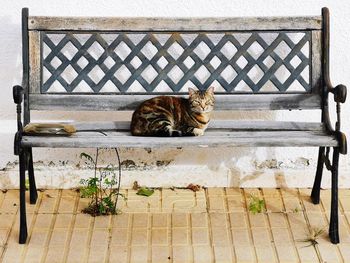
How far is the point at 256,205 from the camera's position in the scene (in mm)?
5844

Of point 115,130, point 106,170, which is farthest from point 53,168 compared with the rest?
point 115,130

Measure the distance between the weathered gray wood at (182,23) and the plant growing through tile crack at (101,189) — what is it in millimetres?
865

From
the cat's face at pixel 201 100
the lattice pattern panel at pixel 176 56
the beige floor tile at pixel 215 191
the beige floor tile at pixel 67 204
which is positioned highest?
the lattice pattern panel at pixel 176 56

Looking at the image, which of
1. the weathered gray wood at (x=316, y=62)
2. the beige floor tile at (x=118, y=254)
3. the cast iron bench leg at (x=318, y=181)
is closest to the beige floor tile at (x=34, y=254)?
the beige floor tile at (x=118, y=254)

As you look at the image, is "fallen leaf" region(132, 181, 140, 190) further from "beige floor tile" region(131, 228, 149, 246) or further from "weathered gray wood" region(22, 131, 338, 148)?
"weathered gray wood" region(22, 131, 338, 148)

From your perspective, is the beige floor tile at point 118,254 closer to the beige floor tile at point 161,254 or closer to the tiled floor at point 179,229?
the tiled floor at point 179,229

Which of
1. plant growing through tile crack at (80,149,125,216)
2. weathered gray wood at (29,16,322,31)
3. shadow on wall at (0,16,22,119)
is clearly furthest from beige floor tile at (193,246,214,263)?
shadow on wall at (0,16,22,119)

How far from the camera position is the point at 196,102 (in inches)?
216

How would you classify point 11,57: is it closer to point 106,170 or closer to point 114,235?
point 106,170

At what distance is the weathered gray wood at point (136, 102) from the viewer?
18.7 ft

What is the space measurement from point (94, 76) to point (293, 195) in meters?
1.57

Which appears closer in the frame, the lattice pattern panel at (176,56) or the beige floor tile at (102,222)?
the beige floor tile at (102,222)

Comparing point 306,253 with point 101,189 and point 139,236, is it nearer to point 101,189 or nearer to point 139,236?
point 139,236

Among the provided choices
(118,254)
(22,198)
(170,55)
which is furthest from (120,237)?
(170,55)
